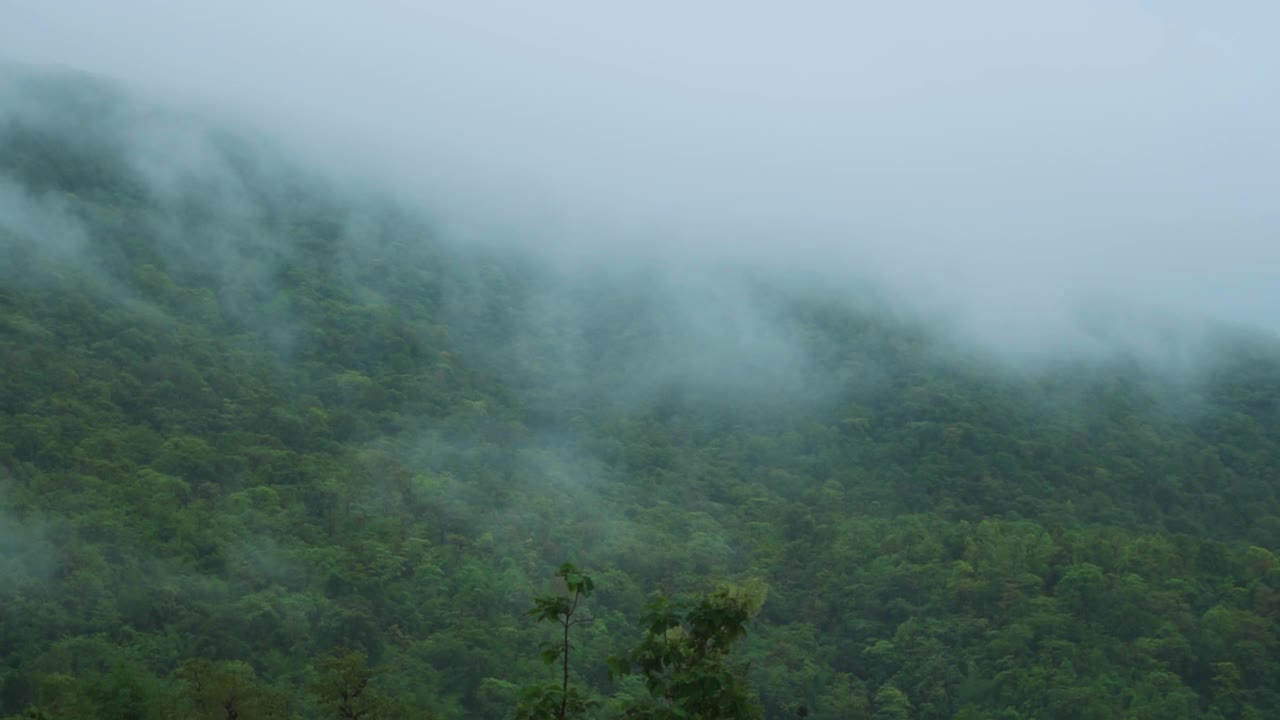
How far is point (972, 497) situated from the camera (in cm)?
5728

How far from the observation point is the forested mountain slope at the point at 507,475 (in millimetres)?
36531

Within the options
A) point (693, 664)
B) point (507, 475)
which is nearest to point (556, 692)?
point (693, 664)

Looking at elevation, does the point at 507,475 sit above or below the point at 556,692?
above

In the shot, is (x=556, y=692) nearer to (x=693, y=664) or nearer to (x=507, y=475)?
(x=693, y=664)

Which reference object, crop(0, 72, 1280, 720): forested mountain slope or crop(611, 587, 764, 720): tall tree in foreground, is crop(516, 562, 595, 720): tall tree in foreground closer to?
crop(611, 587, 764, 720): tall tree in foreground

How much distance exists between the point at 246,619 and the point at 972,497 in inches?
1507

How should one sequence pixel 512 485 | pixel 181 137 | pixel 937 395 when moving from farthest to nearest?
pixel 181 137
pixel 937 395
pixel 512 485

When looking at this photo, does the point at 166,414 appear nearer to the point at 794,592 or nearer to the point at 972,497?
the point at 794,592

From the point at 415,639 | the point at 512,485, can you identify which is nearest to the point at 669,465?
the point at 512,485

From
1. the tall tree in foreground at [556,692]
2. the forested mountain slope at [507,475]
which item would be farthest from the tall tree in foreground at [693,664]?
the forested mountain slope at [507,475]

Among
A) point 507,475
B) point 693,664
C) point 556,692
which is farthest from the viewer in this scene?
point 507,475

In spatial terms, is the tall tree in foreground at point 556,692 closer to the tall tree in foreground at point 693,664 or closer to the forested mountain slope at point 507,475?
the tall tree in foreground at point 693,664

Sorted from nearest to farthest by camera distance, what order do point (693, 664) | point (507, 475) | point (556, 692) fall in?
point (556, 692) < point (693, 664) < point (507, 475)

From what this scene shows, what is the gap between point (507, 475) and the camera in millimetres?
55594
